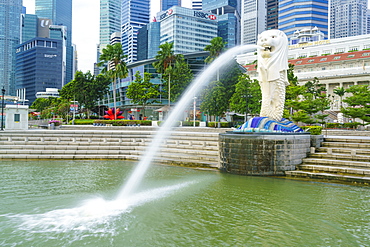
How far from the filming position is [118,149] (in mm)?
20500

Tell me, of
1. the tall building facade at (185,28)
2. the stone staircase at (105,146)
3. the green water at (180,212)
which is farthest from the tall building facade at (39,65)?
the green water at (180,212)

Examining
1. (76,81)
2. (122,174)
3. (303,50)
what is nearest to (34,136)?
(122,174)

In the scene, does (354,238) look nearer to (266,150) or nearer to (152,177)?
(266,150)

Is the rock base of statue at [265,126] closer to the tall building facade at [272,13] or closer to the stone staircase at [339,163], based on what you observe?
the stone staircase at [339,163]

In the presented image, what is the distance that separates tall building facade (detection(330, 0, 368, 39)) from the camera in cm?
18538

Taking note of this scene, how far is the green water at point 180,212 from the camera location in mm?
7023

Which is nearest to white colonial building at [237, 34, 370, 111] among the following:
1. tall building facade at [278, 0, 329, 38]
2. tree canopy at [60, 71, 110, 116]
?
tall building facade at [278, 0, 329, 38]

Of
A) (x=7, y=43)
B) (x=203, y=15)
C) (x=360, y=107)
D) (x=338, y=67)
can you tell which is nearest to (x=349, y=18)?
(x=203, y=15)

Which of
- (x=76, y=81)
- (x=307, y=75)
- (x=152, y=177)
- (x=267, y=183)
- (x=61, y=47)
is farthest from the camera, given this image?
(x=61, y=47)

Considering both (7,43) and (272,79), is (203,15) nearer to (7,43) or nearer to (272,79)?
(272,79)

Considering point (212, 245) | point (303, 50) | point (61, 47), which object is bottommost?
point (212, 245)

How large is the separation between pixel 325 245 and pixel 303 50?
3737 inches

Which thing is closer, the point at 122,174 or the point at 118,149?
the point at 122,174

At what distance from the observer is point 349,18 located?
615 ft
